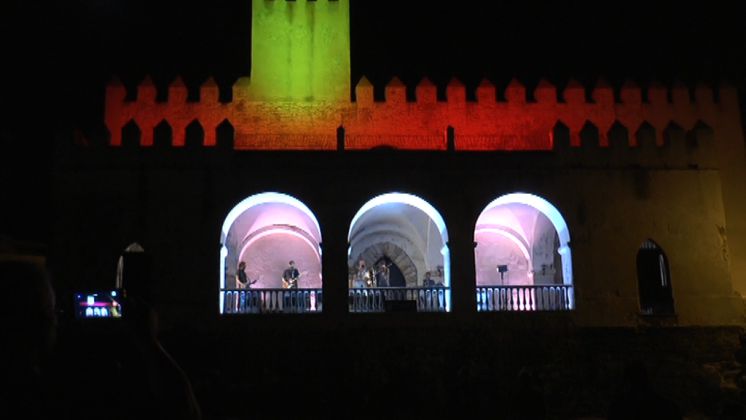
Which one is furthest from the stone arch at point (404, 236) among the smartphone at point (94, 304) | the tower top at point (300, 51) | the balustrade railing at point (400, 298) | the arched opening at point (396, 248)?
the smartphone at point (94, 304)

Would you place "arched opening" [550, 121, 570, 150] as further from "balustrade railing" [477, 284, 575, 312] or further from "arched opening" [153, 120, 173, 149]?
"arched opening" [153, 120, 173, 149]

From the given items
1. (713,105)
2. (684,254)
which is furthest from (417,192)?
(713,105)

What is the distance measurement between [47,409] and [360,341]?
1294 centimetres

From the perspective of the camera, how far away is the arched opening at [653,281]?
16203 millimetres

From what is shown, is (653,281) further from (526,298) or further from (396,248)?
(396,248)

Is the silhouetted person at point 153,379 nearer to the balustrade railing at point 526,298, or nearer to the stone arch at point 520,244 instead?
the balustrade railing at point 526,298

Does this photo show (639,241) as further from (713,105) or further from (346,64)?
(346,64)

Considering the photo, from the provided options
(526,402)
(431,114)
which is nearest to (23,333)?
(526,402)

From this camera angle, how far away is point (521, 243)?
20.7m

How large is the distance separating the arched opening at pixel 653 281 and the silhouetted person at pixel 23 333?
16040 millimetres

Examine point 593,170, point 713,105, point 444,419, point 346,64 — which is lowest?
point 444,419

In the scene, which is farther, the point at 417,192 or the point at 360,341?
the point at 417,192

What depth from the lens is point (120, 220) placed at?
52.3 feet

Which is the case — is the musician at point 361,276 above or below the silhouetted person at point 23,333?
above
